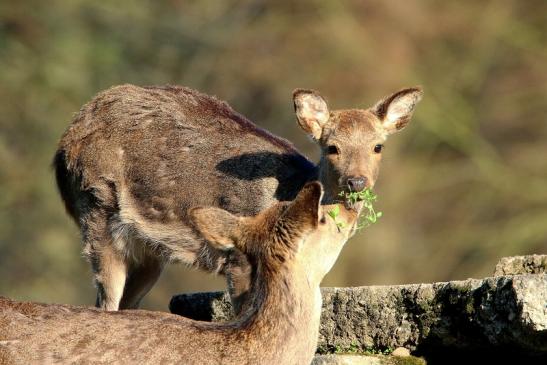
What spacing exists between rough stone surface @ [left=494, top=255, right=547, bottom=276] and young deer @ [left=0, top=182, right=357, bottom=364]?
165cm

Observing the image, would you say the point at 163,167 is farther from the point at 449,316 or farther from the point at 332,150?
the point at 449,316

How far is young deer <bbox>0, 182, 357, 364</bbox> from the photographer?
6926mm

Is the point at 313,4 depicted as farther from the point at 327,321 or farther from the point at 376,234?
the point at 327,321

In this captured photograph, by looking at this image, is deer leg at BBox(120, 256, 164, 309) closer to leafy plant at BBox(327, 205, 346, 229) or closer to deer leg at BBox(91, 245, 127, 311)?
deer leg at BBox(91, 245, 127, 311)

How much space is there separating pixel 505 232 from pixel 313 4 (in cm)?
525

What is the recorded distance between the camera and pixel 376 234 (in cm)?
2477

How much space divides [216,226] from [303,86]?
17.1 m

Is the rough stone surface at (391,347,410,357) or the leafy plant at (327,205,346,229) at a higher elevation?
the leafy plant at (327,205,346,229)

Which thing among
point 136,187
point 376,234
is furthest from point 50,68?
point 136,187

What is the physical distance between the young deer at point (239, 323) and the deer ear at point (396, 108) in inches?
148

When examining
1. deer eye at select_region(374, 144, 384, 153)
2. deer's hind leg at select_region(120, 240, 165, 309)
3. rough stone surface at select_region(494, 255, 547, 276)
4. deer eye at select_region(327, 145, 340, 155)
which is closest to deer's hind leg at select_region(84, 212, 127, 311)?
deer's hind leg at select_region(120, 240, 165, 309)

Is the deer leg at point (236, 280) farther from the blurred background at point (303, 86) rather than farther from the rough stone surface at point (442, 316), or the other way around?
the blurred background at point (303, 86)

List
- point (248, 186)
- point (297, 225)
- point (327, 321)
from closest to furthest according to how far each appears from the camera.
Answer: point (297, 225) < point (327, 321) < point (248, 186)

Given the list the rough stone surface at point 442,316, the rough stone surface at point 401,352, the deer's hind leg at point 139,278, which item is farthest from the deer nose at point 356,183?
the deer's hind leg at point 139,278
